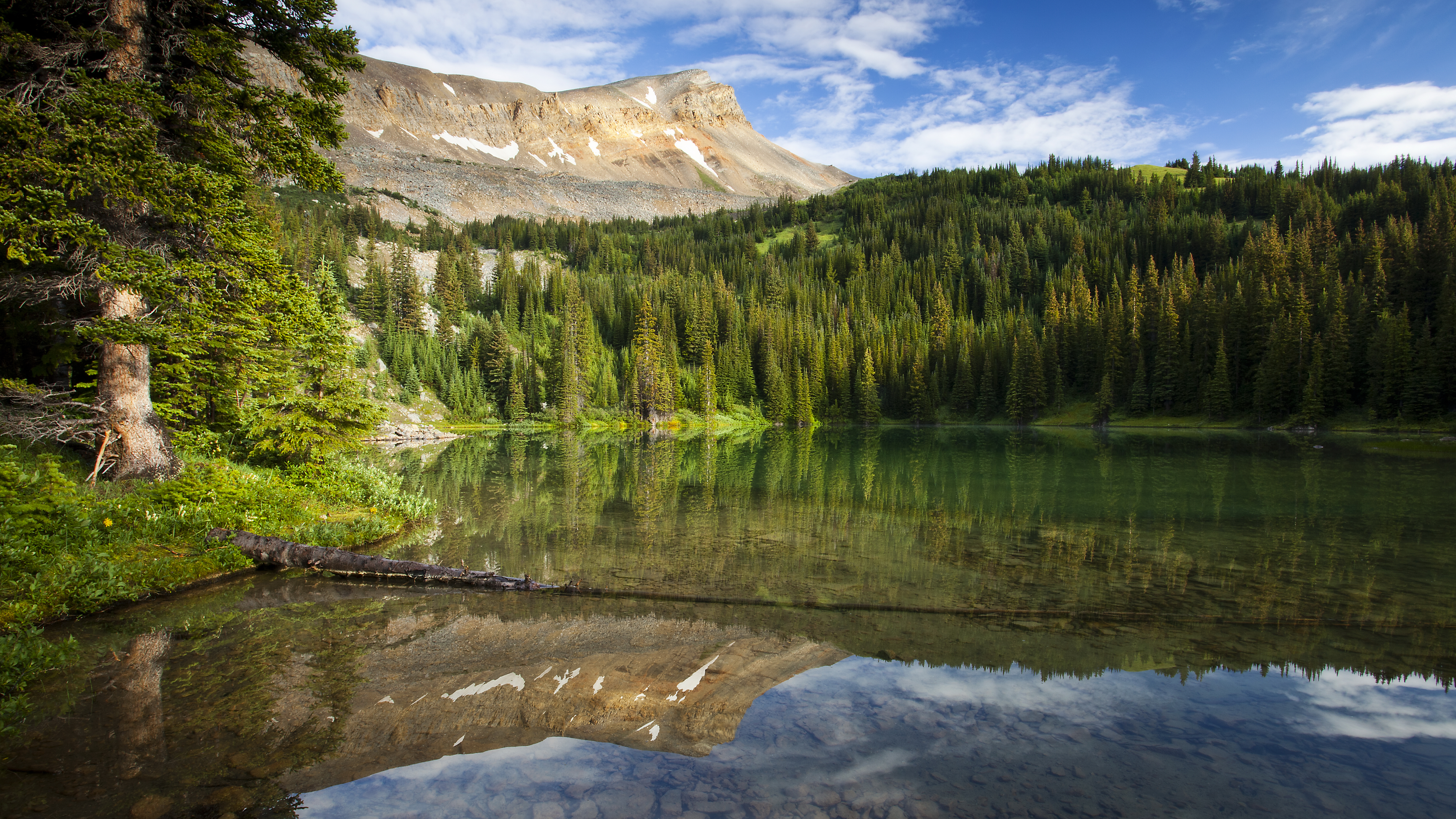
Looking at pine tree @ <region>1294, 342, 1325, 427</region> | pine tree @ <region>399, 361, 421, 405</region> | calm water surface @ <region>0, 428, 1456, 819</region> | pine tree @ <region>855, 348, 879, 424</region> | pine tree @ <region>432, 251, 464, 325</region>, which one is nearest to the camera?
calm water surface @ <region>0, 428, 1456, 819</region>

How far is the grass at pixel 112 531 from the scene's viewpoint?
8.62 meters

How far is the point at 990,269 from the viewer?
171625 millimetres

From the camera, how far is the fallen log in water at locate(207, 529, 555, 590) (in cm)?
1198

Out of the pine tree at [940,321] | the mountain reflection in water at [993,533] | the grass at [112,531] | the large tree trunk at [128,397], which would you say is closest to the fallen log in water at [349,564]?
the grass at [112,531]

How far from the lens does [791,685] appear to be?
800 cm

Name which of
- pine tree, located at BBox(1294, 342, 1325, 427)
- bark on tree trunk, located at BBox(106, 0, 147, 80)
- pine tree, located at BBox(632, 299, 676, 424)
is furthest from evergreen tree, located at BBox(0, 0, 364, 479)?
pine tree, located at BBox(1294, 342, 1325, 427)

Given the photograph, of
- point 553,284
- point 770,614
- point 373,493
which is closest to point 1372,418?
point 770,614

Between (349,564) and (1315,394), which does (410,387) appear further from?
(1315,394)

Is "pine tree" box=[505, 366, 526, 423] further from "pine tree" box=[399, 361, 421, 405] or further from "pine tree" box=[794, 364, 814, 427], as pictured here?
"pine tree" box=[794, 364, 814, 427]

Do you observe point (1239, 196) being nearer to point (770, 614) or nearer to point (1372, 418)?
point (1372, 418)

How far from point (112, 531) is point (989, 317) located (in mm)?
154098

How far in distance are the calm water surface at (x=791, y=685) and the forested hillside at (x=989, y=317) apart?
76.7 ft

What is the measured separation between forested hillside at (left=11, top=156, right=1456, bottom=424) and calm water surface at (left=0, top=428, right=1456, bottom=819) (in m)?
23.4

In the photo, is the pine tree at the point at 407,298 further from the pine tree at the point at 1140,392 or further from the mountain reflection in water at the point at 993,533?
the pine tree at the point at 1140,392
